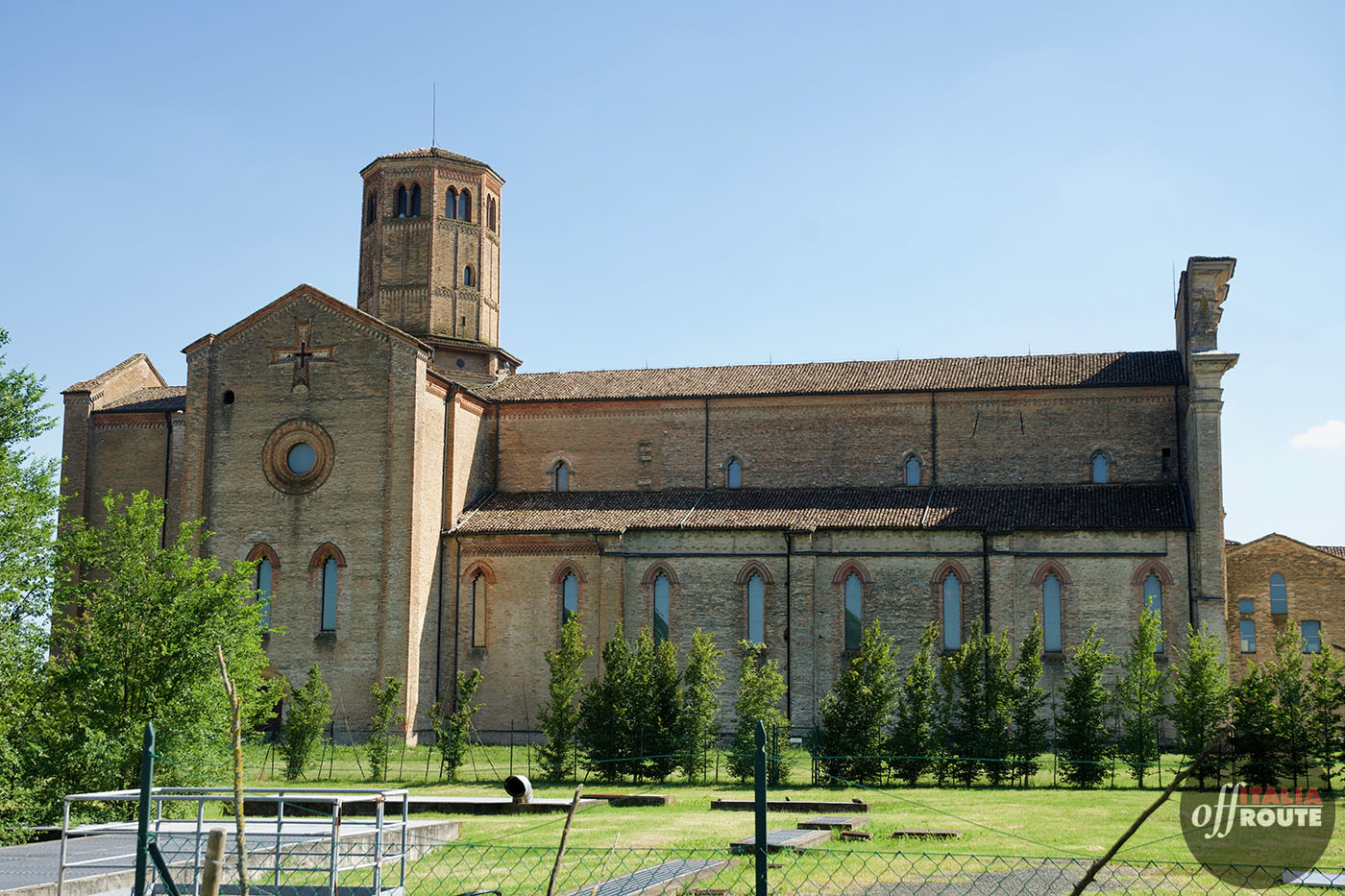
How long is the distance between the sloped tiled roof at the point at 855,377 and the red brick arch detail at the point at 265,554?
29.0ft

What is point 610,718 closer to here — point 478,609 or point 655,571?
point 655,571

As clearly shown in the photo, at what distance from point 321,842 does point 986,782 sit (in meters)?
17.4

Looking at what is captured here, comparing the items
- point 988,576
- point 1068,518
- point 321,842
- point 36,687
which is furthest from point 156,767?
point 1068,518

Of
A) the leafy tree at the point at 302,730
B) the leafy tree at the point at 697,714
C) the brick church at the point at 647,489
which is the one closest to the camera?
the leafy tree at the point at 697,714

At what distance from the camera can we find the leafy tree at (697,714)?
29.1 meters

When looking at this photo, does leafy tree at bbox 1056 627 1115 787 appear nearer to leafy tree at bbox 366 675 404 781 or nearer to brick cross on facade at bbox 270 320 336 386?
leafy tree at bbox 366 675 404 781

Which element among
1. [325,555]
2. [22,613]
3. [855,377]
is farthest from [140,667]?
[855,377]

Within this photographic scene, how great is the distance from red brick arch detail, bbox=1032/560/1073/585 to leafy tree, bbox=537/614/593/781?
13.1m

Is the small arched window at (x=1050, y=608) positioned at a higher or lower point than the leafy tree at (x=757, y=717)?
higher

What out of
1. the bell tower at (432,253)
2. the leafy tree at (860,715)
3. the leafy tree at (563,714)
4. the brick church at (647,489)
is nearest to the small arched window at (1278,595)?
the brick church at (647,489)

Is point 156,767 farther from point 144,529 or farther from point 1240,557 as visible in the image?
point 1240,557

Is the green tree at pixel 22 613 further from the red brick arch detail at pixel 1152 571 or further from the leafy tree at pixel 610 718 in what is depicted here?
the red brick arch detail at pixel 1152 571

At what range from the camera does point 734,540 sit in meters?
37.1

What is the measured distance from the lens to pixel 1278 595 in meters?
41.4
